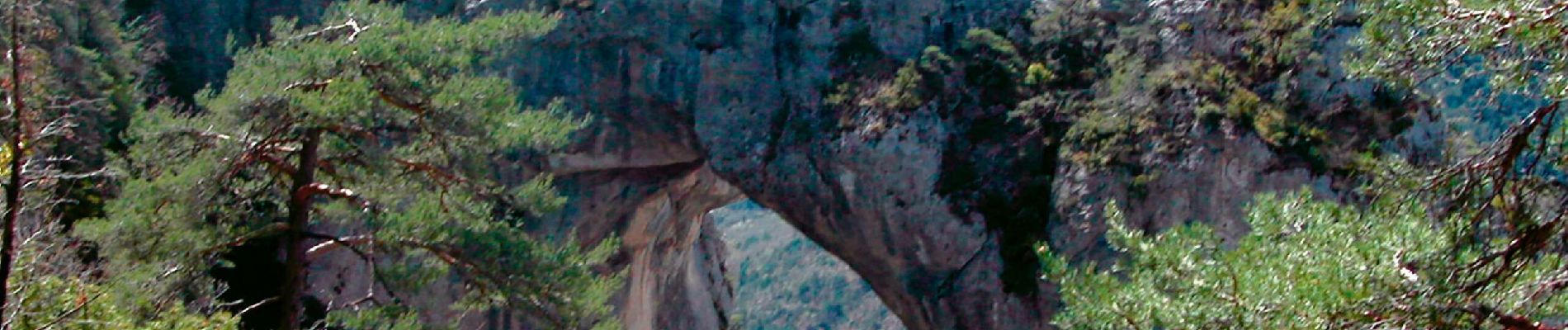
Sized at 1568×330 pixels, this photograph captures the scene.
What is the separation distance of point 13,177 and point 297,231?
11.7 feet

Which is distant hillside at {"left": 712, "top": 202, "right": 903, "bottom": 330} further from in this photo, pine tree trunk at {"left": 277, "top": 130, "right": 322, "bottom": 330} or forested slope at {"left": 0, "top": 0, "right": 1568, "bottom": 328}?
pine tree trunk at {"left": 277, "top": 130, "right": 322, "bottom": 330}

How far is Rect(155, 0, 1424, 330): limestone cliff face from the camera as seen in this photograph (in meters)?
14.5

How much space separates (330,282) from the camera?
49.8 feet

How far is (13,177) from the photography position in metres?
4.68

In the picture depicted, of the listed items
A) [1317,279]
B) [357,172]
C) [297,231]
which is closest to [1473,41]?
[1317,279]

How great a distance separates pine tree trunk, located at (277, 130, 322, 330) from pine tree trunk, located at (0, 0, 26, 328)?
3255 millimetres

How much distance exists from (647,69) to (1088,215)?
16.0 ft

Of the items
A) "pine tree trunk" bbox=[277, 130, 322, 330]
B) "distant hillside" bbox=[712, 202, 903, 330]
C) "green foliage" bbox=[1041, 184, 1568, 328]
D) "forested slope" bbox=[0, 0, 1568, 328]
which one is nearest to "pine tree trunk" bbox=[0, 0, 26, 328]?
"forested slope" bbox=[0, 0, 1568, 328]

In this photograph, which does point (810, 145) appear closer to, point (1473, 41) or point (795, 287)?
point (1473, 41)

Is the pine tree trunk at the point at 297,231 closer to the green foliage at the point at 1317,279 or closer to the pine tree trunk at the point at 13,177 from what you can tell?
the pine tree trunk at the point at 13,177

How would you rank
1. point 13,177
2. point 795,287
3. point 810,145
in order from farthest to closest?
point 795,287, point 810,145, point 13,177

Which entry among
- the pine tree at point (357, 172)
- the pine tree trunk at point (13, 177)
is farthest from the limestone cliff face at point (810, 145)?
the pine tree trunk at point (13, 177)

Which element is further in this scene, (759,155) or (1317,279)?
(759,155)

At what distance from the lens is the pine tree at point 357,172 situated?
788 cm
